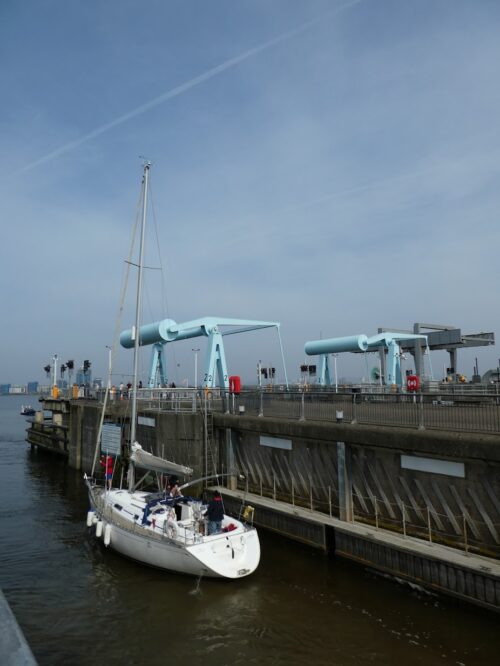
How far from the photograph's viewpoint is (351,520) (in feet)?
50.1

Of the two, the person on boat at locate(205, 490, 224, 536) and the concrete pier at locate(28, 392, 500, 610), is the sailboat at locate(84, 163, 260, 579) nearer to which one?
the person on boat at locate(205, 490, 224, 536)

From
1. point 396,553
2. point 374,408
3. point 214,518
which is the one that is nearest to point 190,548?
point 214,518

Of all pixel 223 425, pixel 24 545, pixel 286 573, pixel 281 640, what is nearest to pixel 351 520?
pixel 286 573

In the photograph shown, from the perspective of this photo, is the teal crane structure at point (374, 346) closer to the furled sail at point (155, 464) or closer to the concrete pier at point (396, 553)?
the concrete pier at point (396, 553)

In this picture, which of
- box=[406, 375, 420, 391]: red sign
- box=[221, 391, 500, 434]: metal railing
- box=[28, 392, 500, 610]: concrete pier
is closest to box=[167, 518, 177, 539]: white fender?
box=[28, 392, 500, 610]: concrete pier

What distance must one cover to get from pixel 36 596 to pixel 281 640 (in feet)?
22.7

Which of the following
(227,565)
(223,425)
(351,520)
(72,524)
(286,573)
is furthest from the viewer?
(223,425)

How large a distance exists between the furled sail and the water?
302 cm

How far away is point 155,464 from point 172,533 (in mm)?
3697

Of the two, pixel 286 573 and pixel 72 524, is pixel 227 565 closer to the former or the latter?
pixel 286 573

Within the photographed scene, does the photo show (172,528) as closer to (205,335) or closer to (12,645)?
(12,645)

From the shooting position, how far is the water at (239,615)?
9.87 metres

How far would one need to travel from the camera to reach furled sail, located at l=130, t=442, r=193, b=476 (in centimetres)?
1606

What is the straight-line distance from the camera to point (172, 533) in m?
13.6
